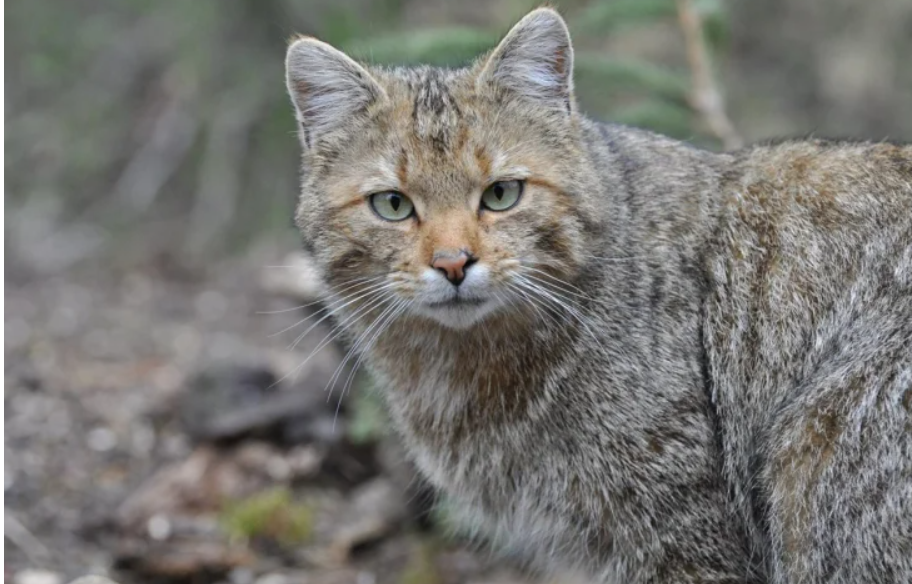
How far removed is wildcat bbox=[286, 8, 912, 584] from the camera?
346cm

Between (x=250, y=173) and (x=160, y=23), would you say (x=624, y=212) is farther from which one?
(x=160, y=23)

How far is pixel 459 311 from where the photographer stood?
11.6ft

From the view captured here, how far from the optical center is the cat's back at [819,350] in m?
3.33

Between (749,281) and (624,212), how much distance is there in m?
0.49

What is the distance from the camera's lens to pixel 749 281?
382 centimetres

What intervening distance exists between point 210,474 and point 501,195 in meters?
2.60

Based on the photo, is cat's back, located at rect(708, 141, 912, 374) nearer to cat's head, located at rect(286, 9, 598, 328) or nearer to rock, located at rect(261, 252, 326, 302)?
cat's head, located at rect(286, 9, 598, 328)

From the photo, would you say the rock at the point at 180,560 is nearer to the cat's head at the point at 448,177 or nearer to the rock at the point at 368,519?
the rock at the point at 368,519

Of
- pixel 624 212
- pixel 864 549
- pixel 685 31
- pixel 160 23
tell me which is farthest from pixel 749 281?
pixel 160 23

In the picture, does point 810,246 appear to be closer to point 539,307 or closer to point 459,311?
point 539,307

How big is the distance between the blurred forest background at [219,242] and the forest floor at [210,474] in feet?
0.05

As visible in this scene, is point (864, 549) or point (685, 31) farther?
point (685, 31)

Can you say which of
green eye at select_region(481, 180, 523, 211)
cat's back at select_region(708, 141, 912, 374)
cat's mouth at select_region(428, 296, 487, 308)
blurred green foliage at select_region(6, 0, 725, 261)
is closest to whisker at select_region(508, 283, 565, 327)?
cat's mouth at select_region(428, 296, 487, 308)

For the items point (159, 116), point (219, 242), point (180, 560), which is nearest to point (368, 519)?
point (180, 560)
